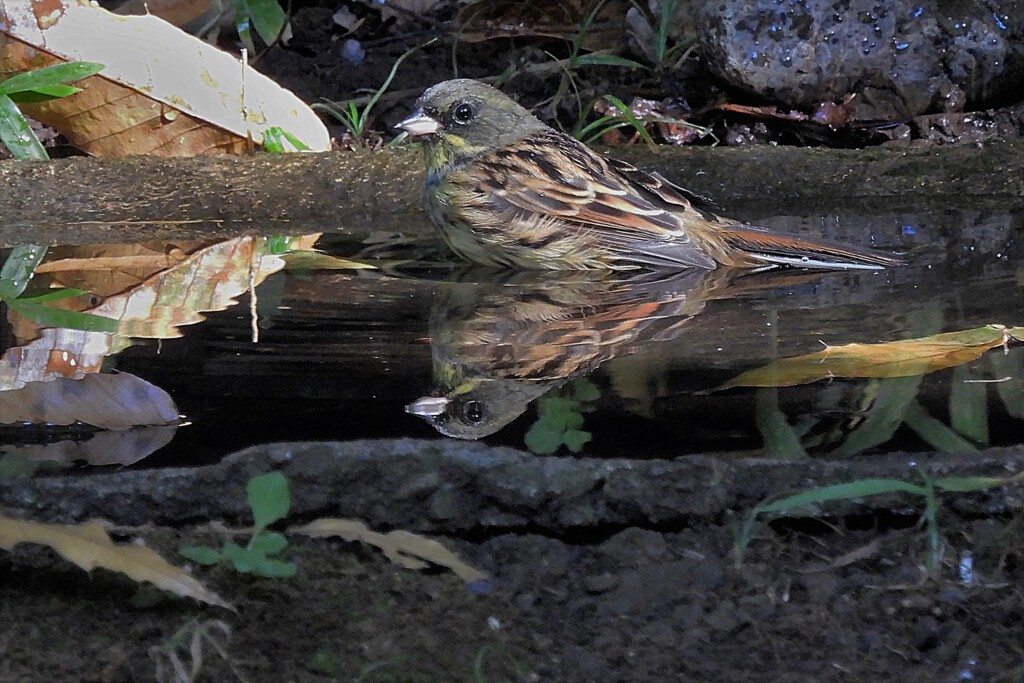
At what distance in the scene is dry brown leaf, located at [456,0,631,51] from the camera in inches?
314

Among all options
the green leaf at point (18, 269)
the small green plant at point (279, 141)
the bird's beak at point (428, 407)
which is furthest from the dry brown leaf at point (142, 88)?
the bird's beak at point (428, 407)

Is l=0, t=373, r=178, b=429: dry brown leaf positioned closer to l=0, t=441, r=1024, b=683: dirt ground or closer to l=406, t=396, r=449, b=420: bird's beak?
l=0, t=441, r=1024, b=683: dirt ground

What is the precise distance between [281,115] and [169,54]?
0.57 meters

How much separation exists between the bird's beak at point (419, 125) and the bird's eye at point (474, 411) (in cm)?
276

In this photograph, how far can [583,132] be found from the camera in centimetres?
662

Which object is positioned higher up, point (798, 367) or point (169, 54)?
point (169, 54)

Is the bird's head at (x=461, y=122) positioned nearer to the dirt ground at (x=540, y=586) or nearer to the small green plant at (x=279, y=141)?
the small green plant at (x=279, y=141)

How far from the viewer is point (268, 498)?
1990 mm

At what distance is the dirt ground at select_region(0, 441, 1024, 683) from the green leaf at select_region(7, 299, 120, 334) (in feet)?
4.01

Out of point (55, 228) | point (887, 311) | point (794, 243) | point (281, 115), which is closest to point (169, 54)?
point (281, 115)

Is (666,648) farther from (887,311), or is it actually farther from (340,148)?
(340,148)

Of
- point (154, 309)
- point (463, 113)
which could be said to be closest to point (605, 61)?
point (463, 113)

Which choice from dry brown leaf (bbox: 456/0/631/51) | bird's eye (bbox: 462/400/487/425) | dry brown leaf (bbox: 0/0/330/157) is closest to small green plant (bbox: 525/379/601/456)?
bird's eye (bbox: 462/400/487/425)

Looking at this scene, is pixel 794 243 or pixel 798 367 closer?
pixel 798 367
